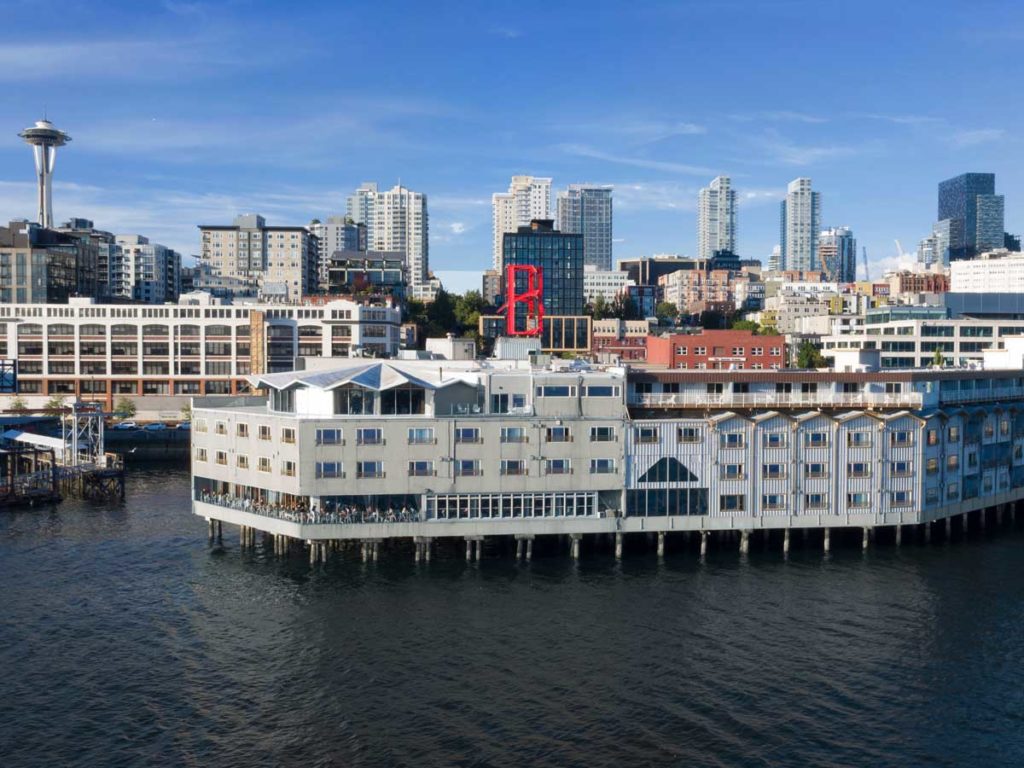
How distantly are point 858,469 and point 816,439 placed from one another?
4.49 m

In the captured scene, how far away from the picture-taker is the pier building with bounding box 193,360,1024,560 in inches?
3034

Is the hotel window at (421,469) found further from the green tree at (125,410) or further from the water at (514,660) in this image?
the green tree at (125,410)

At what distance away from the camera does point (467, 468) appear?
7781 cm

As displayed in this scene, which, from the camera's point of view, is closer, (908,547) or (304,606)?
(304,606)

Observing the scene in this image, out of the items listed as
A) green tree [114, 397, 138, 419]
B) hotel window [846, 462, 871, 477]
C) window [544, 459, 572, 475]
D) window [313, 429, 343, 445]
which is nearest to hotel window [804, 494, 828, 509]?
hotel window [846, 462, 871, 477]

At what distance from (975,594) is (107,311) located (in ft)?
505

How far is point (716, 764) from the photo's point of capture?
152ft

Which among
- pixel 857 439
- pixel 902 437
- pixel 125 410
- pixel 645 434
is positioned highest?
pixel 645 434

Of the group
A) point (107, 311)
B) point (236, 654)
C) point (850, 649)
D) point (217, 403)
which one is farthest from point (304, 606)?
point (107, 311)

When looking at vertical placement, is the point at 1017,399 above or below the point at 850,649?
above

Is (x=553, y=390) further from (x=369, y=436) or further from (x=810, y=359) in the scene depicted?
(x=810, y=359)

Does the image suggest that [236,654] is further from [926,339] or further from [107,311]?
[926,339]

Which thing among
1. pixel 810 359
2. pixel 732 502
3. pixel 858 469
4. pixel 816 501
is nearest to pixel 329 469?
pixel 732 502

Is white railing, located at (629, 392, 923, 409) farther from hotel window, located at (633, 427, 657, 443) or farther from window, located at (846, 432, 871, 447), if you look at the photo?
window, located at (846, 432, 871, 447)
